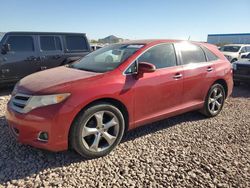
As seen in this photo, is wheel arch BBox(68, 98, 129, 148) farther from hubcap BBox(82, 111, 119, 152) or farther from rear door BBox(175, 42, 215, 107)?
rear door BBox(175, 42, 215, 107)

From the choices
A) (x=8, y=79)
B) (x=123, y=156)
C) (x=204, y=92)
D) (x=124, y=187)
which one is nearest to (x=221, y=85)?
(x=204, y=92)

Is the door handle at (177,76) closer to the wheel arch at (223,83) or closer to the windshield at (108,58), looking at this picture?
the windshield at (108,58)

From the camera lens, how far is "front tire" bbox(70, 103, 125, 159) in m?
3.15

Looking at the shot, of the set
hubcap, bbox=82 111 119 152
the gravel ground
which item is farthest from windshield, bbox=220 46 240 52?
hubcap, bbox=82 111 119 152

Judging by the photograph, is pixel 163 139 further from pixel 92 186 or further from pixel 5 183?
pixel 5 183

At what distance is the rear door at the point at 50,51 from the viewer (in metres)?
7.60

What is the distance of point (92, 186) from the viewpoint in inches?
110

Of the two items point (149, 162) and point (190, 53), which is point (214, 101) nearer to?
point (190, 53)

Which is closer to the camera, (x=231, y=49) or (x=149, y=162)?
(x=149, y=162)

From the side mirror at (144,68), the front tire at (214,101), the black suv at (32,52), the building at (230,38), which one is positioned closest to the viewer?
the side mirror at (144,68)

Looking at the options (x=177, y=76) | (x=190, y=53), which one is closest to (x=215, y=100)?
(x=190, y=53)

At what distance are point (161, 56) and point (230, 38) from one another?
179 feet

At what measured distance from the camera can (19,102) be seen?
10.7 feet

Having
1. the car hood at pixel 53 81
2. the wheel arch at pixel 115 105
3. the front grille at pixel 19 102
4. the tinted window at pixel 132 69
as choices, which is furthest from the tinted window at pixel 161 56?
the front grille at pixel 19 102
